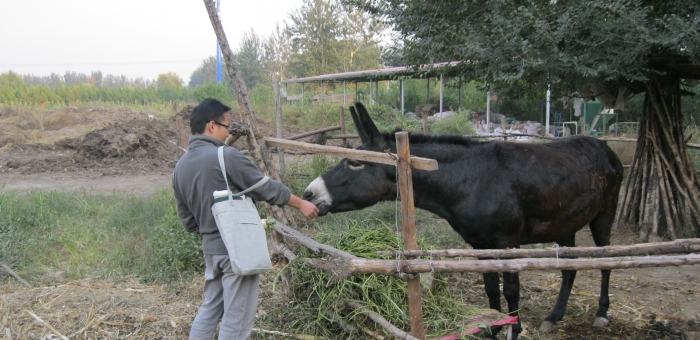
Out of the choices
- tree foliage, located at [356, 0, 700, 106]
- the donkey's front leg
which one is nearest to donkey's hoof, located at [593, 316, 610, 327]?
the donkey's front leg

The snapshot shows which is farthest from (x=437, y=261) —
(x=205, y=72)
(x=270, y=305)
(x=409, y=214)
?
(x=205, y=72)

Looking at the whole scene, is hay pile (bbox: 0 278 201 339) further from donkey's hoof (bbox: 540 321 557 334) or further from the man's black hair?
donkey's hoof (bbox: 540 321 557 334)

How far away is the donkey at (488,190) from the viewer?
4215mm

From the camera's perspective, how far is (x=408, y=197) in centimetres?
307

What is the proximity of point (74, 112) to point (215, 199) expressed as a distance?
2267 cm

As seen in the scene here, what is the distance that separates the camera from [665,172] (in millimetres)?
7484

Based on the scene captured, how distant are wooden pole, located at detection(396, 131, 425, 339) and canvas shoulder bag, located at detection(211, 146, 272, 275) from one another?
881 millimetres

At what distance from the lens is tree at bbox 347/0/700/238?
5746 millimetres

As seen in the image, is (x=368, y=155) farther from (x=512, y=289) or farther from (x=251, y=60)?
(x=251, y=60)

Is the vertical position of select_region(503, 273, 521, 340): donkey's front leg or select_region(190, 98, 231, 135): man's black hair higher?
select_region(190, 98, 231, 135): man's black hair

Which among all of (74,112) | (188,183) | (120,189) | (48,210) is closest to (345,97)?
(74,112)

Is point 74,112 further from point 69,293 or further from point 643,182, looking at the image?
point 643,182

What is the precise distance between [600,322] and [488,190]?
1.91 m

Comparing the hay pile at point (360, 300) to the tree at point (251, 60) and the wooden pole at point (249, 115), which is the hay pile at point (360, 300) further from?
the tree at point (251, 60)
